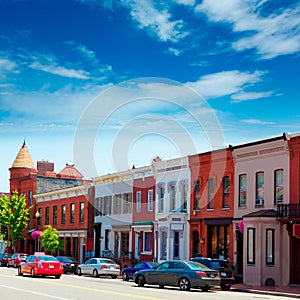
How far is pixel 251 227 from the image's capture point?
35.1 m

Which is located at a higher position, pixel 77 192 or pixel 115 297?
pixel 77 192

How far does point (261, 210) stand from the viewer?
36.2 meters

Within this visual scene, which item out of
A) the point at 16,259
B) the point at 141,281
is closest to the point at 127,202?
the point at 16,259

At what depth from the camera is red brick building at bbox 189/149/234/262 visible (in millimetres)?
40094

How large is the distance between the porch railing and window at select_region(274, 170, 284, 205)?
1.02 metres

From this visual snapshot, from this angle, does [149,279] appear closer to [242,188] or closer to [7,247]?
[242,188]

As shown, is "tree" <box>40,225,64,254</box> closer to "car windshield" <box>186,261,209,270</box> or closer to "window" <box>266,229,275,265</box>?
"window" <box>266,229,275,265</box>

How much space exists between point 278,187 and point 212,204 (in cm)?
648

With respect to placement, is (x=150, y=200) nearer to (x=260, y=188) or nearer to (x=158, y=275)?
(x=260, y=188)

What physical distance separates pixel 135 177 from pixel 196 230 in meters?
9.52

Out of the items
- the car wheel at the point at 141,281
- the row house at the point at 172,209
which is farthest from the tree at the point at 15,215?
the car wheel at the point at 141,281

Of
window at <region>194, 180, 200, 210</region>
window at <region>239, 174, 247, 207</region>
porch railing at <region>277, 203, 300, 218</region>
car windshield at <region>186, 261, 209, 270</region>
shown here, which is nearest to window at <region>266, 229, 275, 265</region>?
porch railing at <region>277, 203, 300, 218</region>

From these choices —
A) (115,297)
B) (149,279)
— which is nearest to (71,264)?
(149,279)

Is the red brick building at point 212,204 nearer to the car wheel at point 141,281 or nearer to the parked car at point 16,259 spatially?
the car wheel at point 141,281
